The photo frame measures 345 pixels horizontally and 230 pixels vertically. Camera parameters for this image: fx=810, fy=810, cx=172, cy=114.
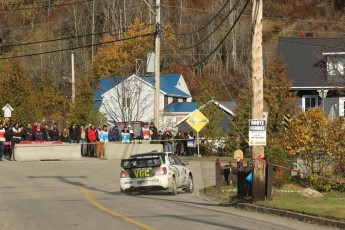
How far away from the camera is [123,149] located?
45750mm

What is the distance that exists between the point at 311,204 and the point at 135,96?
5332 centimetres

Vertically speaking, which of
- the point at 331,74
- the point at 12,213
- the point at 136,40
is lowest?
the point at 12,213

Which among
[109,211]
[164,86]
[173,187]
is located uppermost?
[164,86]

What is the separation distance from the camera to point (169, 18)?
10569cm

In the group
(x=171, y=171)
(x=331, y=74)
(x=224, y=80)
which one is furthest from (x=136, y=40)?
(x=171, y=171)

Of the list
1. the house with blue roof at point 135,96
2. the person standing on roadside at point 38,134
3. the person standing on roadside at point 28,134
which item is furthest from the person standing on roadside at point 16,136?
the house with blue roof at point 135,96

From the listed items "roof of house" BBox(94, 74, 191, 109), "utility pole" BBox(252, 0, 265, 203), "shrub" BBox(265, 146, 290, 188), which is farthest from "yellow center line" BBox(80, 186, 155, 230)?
"roof of house" BBox(94, 74, 191, 109)

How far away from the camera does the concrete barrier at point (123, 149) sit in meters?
45.5

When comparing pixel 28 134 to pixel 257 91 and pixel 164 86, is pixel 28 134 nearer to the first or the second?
pixel 257 91

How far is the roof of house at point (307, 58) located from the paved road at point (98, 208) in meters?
22.5

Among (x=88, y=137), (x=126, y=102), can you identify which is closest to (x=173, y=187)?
(x=88, y=137)

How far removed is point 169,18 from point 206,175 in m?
70.0

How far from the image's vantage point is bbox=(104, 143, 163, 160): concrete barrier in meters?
45.5

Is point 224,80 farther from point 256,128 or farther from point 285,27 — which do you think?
point 256,128
